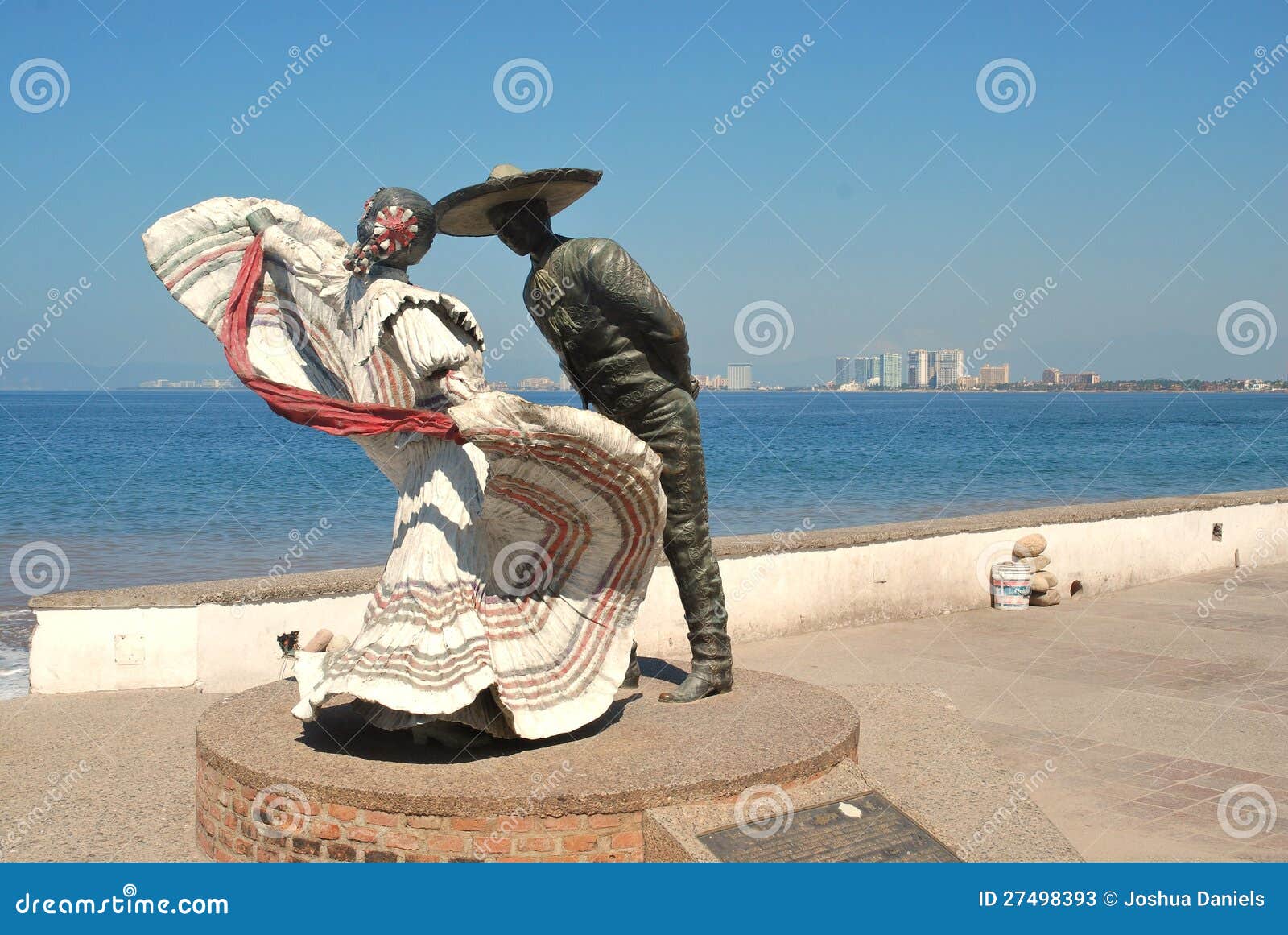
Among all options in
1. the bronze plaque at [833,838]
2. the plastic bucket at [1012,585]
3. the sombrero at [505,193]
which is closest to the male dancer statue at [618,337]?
the sombrero at [505,193]

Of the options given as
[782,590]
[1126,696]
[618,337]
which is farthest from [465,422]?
[782,590]

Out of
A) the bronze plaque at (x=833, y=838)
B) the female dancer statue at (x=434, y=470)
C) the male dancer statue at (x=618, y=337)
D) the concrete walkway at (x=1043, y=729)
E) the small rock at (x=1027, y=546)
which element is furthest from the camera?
the small rock at (x=1027, y=546)

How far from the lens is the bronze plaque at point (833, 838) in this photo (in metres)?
3.94

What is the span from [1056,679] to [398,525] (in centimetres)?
547

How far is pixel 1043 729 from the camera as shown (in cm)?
698

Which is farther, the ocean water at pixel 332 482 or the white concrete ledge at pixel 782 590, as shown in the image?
the ocean water at pixel 332 482

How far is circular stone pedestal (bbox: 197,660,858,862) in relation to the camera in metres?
4.04

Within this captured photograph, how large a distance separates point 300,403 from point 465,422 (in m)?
0.83

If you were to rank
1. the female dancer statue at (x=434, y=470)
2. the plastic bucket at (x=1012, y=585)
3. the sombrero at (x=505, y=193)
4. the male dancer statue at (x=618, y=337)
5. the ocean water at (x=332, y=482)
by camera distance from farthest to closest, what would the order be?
the ocean water at (x=332, y=482)
the plastic bucket at (x=1012, y=585)
the male dancer statue at (x=618, y=337)
the sombrero at (x=505, y=193)
the female dancer statue at (x=434, y=470)

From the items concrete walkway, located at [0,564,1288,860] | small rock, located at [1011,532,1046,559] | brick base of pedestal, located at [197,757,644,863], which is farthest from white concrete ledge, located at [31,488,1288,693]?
brick base of pedestal, located at [197,757,644,863]

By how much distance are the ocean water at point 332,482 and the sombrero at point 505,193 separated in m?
3.10

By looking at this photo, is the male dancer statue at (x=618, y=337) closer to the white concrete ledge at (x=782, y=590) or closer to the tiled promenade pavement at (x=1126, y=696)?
the tiled promenade pavement at (x=1126, y=696)

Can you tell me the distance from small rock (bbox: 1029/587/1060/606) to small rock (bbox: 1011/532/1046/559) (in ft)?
1.22

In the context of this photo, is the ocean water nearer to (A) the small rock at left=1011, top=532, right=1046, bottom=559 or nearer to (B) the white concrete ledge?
(B) the white concrete ledge
